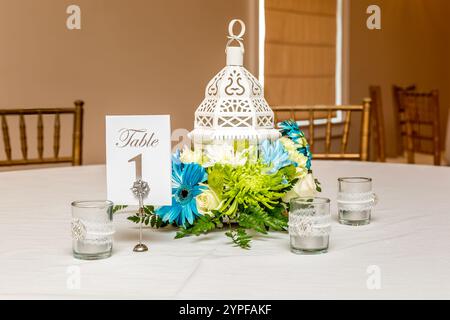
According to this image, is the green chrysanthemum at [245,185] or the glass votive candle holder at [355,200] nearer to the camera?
the green chrysanthemum at [245,185]

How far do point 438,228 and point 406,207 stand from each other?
203 mm

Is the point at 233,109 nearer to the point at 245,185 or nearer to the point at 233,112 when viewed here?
the point at 233,112

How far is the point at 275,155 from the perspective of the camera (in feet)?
3.56

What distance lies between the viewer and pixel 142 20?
4.40 metres

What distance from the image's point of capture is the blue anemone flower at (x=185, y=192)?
1.04 metres

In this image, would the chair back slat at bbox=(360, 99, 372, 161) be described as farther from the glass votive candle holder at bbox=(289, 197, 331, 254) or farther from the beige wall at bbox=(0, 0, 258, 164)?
the beige wall at bbox=(0, 0, 258, 164)

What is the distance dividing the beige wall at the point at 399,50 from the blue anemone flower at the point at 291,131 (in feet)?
17.3

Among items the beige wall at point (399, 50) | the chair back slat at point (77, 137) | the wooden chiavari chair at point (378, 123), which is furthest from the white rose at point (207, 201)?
the beige wall at point (399, 50)

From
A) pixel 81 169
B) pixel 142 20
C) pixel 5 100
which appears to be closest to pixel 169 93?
pixel 142 20

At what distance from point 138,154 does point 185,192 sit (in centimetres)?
9

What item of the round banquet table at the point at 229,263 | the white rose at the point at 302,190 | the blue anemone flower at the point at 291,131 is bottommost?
the round banquet table at the point at 229,263

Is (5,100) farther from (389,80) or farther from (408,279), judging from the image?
(389,80)

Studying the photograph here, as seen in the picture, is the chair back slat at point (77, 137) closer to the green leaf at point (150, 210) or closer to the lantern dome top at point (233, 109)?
the lantern dome top at point (233, 109)

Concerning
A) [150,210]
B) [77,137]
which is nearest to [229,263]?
[150,210]
